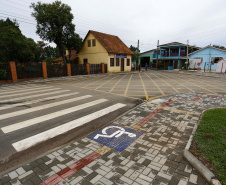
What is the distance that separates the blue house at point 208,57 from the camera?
3065 centimetres

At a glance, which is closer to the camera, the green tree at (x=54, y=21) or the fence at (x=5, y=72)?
the fence at (x=5, y=72)

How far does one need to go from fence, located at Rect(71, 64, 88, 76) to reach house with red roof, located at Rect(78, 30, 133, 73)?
16.8ft

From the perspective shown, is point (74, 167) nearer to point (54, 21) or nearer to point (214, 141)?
point (214, 141)

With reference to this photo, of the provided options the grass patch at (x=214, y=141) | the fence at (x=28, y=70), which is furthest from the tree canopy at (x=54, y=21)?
the grass patch at (x=214, y=141)

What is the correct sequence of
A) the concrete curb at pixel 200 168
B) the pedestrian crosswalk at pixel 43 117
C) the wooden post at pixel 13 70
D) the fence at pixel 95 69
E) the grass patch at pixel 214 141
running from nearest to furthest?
1. the concrete curb at pixel 200 168
2. the grass patch at pixel 214 141
3. the pedestrian crosswalk at pixel 43 117
4. the wooden post at pixel 13 70
5. the fence at pixel 95 69

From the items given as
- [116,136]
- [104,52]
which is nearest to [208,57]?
[104,52]

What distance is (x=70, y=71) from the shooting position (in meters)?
21.8

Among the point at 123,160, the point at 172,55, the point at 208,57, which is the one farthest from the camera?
the point at 172,55

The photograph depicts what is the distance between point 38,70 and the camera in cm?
1789

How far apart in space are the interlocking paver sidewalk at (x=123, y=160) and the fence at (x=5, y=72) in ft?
49.0

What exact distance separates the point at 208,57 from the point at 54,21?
31469mm

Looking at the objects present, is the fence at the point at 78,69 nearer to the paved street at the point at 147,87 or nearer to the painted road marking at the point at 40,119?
the paved street at the point at 147,87

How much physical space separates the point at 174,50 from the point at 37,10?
32.9 metres

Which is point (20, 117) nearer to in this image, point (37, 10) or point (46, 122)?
point (46, 122)
